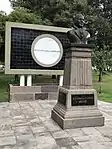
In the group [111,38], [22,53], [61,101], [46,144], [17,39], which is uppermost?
[111,38]

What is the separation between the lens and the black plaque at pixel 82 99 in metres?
4.85

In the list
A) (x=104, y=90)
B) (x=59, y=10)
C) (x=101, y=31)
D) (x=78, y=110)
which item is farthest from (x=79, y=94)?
(x=101, y=31)

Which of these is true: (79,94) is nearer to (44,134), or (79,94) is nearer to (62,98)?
(62,98)

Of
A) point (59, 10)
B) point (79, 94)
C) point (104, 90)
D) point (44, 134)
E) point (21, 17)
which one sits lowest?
point (44, 134)

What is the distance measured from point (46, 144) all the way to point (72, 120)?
43.0 inches

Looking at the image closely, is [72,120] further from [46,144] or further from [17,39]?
[17,39]

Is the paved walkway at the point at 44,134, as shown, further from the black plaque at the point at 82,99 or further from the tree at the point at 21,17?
the tree at the point at 21,17

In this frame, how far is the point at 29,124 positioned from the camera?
4.88 meters

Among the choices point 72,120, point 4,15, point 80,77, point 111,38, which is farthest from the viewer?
point 111,38

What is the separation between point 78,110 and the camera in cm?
482

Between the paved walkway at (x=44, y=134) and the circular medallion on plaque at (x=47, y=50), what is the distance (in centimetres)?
308

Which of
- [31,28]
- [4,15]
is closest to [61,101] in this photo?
[31,28]

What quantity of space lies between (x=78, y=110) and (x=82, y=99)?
26 cm

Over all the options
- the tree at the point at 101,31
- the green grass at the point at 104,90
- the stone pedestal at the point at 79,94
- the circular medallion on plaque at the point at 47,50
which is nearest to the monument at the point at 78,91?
the stone pedestal at the point at 79,94
